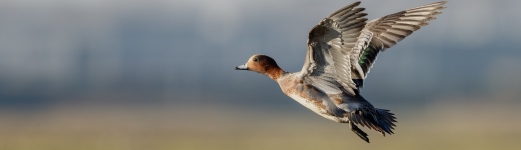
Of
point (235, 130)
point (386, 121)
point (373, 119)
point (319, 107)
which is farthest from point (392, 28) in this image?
point (235, 130)

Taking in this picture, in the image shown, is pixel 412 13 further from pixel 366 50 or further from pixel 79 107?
pixel 79 107

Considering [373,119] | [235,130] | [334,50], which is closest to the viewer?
[334,50]

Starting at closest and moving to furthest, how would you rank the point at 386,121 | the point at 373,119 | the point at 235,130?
the point at 373,119 < the point at 386,121 < the point at 235,130

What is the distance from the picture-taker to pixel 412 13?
40.6ft

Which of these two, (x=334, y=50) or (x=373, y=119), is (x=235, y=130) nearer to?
(x=373, y=119)

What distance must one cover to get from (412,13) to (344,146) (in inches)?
985

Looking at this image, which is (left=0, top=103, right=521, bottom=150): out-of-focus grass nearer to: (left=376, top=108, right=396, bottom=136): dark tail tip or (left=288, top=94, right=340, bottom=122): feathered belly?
(left=376, top=108, right=396, bottom=136): dark tail tip

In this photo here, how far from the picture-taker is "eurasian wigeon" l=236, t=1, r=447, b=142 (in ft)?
37.6

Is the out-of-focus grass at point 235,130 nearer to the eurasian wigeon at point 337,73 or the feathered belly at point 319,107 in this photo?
the eurasian wigeon at point 337,73

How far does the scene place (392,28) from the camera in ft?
41.1

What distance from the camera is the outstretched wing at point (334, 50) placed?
37.4ft

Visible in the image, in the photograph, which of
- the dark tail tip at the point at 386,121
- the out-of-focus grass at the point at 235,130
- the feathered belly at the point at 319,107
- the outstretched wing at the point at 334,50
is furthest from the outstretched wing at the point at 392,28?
the out-of-focus grass at the point at 235,130

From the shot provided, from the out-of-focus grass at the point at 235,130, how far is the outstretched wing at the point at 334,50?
21.8 m

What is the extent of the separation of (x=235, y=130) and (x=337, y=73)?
120 ft
